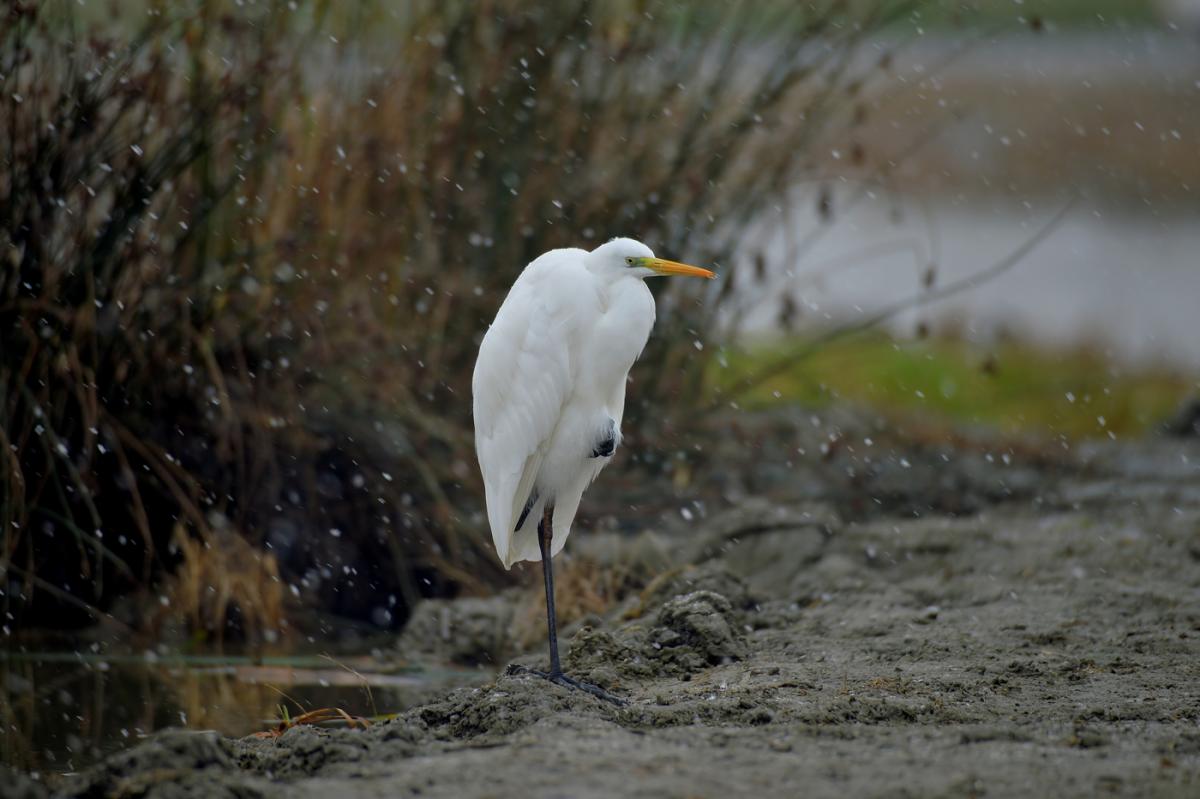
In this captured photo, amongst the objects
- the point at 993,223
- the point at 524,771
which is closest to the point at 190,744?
the point at 524,771

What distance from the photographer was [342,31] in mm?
5637

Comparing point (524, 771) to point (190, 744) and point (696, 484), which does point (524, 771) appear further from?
point (696, 484)

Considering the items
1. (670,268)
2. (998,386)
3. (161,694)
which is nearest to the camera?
(670,268)

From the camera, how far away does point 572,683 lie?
11.8 ft

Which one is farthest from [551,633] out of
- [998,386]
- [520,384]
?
[998,386]

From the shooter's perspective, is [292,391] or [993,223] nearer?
[292,391]

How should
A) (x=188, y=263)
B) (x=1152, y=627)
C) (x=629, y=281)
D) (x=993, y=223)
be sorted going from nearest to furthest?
(x=629, y=281) < (x=1152, y=627) < (x=188, y=263) < (x=993, y=223)

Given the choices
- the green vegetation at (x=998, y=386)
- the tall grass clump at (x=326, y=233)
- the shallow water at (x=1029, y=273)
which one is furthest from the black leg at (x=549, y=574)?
the shallow water at (x=1029, y=273)

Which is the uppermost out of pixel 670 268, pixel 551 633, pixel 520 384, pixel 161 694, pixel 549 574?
pixel 670 268

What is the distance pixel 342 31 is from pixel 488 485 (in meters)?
2.42

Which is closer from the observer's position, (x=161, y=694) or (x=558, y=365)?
(x=558, y=365)

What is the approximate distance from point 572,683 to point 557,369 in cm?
87

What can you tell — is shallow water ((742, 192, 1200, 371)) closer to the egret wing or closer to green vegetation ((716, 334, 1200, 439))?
green vegetation ((716, 334, 1200, 439))

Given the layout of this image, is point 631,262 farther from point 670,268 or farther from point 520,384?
point 520,384
